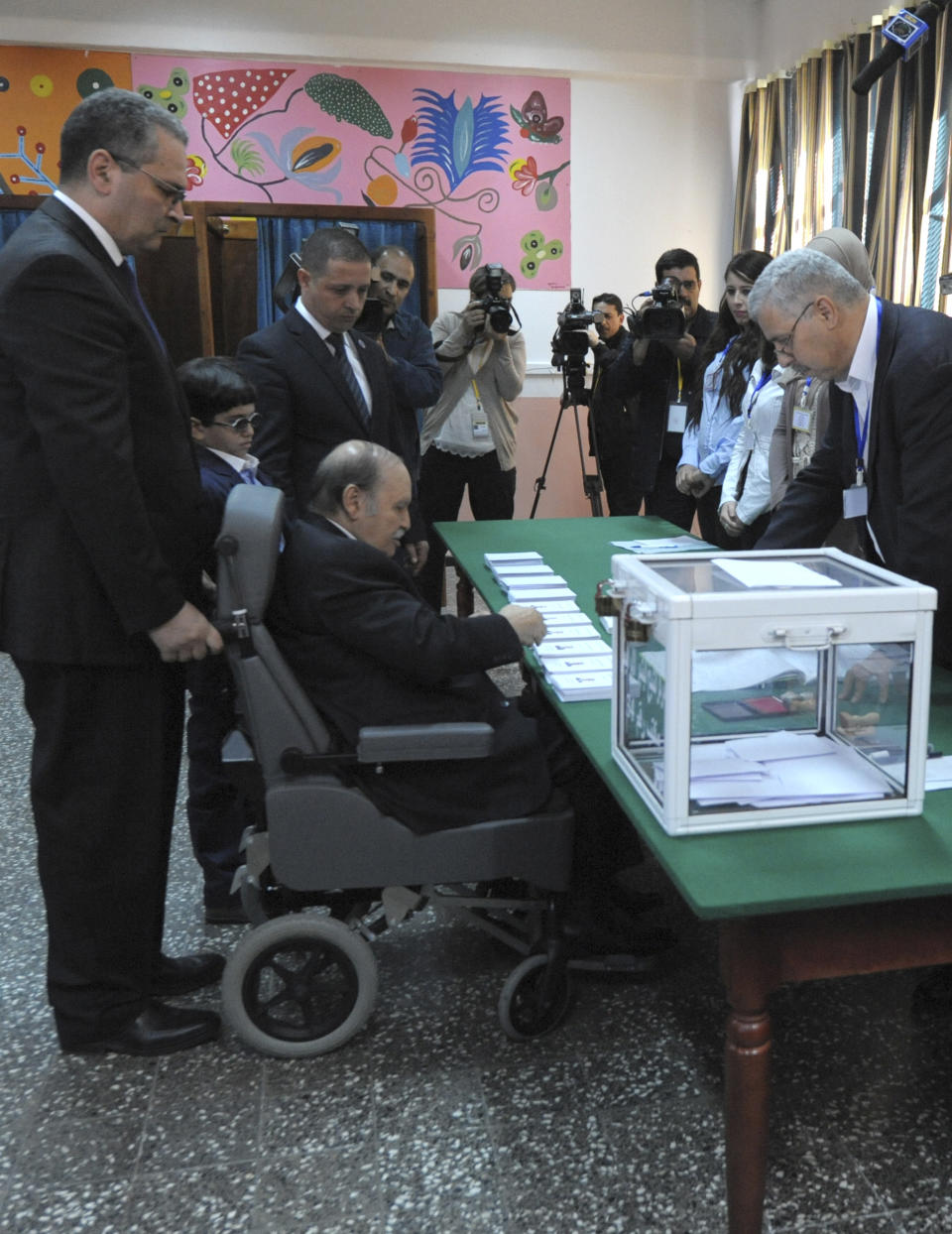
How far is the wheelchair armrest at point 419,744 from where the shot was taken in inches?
64.6

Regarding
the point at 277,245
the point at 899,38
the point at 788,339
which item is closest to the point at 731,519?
the point at 788,339

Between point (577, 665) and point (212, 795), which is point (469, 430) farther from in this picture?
point (577, 665)

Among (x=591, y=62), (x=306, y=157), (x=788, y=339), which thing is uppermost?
(x=591, y=62)

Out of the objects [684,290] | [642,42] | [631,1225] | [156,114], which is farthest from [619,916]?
[642,42]

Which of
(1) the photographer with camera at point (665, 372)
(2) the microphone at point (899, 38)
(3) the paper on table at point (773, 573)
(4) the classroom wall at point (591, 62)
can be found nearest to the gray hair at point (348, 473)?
(3) the paper on table at point (773, 573)

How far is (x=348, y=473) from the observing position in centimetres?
175

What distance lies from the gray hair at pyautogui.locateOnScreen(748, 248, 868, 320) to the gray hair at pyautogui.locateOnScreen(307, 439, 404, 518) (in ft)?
2.26

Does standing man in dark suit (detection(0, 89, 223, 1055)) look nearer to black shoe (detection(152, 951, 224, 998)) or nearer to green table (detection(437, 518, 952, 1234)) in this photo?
black shoe (detection(152, 951, 224, 998))

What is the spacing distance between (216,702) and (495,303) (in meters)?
2.31

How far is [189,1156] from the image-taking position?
155 cm

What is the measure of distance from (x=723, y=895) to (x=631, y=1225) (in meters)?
0.59

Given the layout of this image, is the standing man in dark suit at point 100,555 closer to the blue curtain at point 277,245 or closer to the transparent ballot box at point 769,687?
the transparent ballot box at point 769,687

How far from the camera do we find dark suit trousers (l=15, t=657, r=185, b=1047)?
169cm

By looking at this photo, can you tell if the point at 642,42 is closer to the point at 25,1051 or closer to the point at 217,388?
the point at 217,388
